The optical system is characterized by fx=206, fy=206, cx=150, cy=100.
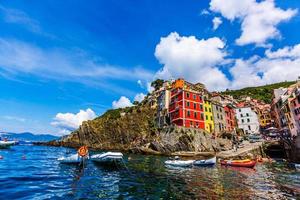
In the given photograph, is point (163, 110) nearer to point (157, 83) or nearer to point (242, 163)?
point (157, 83)

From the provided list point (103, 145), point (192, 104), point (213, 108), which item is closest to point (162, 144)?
point (192, 104)

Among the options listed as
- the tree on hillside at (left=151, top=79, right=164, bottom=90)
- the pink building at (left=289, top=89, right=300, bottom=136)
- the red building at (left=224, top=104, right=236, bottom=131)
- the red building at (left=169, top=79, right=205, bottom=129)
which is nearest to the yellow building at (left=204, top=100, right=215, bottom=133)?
the red building at (left=169, top=79, right=205, bottom=129)

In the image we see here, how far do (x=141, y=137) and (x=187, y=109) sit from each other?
21.3 meters

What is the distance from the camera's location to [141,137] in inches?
3049

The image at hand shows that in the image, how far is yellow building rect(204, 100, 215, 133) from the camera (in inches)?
2837

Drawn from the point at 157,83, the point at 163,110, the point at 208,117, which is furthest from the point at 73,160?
the point at 157,83

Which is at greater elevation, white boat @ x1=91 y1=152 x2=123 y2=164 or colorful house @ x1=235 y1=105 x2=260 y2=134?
colorful house @ x1=235 y1=105 x2=260 y2=134

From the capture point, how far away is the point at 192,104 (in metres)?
69.4

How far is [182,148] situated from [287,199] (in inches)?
1807

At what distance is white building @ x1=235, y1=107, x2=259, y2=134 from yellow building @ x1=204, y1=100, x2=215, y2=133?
30523mm

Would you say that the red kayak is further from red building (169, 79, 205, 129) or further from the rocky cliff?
red building (169, 79, 205, 129)

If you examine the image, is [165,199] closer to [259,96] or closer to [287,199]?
[287,199]

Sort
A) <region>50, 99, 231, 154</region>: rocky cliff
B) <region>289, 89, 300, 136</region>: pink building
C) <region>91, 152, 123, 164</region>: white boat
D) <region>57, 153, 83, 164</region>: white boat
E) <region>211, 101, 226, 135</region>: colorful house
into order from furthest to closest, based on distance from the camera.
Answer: <region>211, 101, 226, 135</region>: colorful house
<region>50, 99, 231, 154</region>: rocky cliff
<region>289, 89, 300, 136</region>: pink building
<region>57, 153, 83, 164</region>: white boat
<region>91, 152, 123, 164</region>: white boat

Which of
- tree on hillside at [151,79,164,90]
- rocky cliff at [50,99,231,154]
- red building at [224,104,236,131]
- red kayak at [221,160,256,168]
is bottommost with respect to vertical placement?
red kayak at [221,160,256,168]
